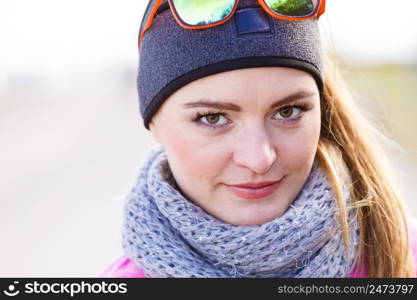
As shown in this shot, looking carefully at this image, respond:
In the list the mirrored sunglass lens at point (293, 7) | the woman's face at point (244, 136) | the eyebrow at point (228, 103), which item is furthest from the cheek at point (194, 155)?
the mirrored sunglass lens at point (293, 7)

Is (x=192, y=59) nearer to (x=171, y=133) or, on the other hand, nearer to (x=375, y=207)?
(x=171, y=133)

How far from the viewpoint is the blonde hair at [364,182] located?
9.46ft

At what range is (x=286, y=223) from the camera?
2686 mm

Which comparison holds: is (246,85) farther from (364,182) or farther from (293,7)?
(364,182)

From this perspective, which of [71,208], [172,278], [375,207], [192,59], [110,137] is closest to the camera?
[192,59]

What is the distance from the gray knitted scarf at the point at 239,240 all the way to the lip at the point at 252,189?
14cm

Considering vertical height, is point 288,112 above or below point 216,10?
below

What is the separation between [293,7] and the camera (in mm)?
2645

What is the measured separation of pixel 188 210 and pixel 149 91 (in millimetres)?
512

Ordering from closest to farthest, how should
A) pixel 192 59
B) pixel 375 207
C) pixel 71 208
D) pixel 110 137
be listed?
pixel 192 59, pixel 375 207, pixel 71 208, pixel 110 137

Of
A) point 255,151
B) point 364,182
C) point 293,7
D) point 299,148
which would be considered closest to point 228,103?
point 255,151

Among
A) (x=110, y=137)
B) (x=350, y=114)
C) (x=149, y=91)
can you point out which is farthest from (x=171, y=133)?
(x=110, y=137)

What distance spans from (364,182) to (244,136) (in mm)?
768

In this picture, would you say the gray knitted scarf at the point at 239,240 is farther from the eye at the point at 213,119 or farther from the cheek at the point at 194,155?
the eye at the point at 213,119
